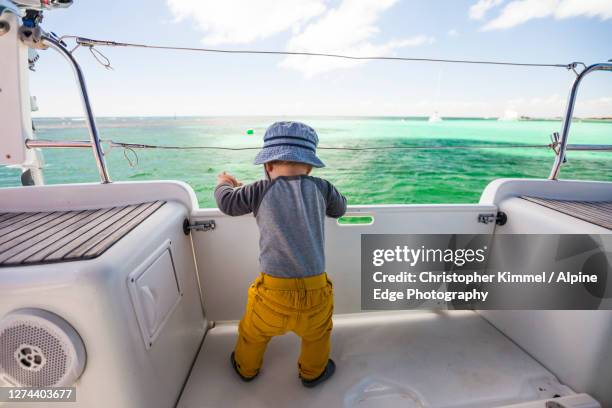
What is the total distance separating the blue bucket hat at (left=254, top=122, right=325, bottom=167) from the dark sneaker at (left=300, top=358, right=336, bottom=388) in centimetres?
81

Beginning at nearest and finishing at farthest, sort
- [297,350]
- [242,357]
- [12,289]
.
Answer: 1. [12,289]
2. [242,357]
3. [297,350]

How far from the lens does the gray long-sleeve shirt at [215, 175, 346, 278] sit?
36.6 inches

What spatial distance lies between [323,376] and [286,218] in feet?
2.19

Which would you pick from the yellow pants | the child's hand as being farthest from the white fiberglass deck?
the child's hand

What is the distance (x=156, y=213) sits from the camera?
112 centimetres

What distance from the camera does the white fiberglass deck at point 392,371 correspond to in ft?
3.58

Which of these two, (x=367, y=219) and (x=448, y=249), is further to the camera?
(x=448, y=249)

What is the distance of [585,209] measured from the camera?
1282 mm

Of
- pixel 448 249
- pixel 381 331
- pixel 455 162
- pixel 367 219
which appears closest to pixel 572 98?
pixel 448 249

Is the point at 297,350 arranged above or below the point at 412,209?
below

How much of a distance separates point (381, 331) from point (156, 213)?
3.74 feet

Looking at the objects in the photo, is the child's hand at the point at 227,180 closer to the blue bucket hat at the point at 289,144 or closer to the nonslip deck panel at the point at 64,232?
the blue bucket hat at the point at 289,144

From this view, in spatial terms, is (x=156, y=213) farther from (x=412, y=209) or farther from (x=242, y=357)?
(x=412, y=209)

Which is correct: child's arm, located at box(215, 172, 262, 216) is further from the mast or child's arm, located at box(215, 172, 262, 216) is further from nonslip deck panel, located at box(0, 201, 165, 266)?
the mast
